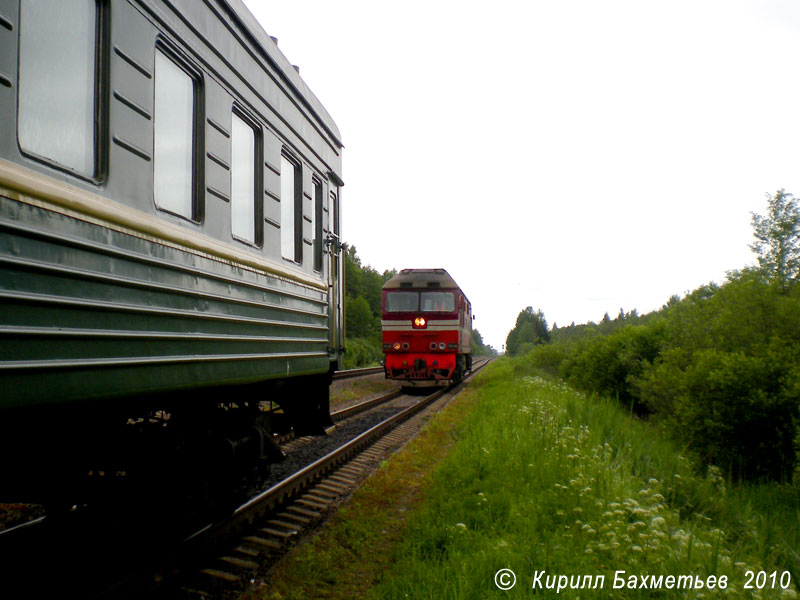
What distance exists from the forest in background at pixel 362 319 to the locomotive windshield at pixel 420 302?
175 centimetres

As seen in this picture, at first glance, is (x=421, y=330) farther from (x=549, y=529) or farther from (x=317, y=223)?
(x=549, y=529)

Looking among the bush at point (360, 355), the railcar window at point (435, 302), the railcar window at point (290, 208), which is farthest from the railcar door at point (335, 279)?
the bush at point (360, 355)

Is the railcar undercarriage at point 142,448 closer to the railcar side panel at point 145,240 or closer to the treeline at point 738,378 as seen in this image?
the railcar side panel at point 145,240

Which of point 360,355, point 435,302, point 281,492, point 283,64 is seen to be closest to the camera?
point 283,64

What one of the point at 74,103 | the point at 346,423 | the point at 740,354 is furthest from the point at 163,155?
the point at 346,423

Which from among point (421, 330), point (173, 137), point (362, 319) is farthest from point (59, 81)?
point (362, 319)

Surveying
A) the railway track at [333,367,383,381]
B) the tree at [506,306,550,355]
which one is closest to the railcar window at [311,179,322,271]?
the railway track at [333,367,383,381]

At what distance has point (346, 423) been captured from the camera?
10.2 metres

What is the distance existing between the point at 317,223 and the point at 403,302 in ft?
39.3

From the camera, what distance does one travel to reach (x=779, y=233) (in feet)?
140

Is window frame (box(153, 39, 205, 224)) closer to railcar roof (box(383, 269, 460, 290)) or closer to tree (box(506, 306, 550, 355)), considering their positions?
railcar roof (box(383, 269, 460, 290))

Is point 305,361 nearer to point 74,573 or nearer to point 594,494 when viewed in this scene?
point 74,573

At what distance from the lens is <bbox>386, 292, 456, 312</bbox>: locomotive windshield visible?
17422mm

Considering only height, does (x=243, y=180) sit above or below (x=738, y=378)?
above
